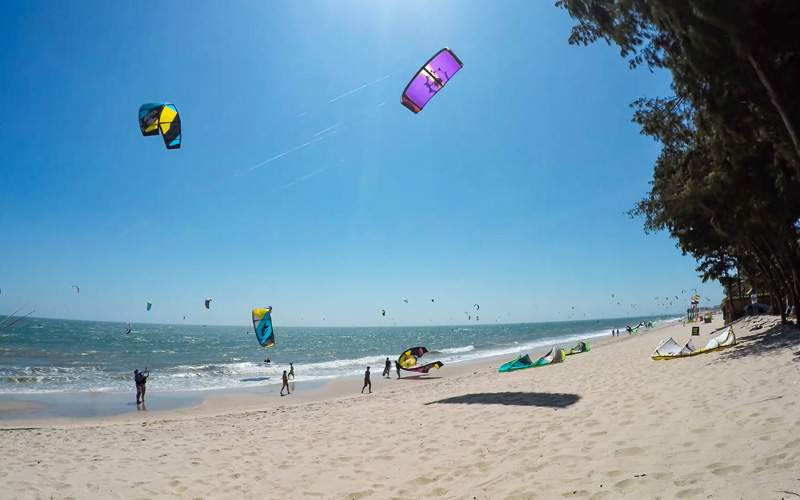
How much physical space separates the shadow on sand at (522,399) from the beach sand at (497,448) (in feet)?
0.15

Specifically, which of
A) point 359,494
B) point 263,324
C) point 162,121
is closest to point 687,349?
point 359,494

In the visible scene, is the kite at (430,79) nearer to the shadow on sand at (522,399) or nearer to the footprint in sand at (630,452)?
the shadow on sand at (522,399)

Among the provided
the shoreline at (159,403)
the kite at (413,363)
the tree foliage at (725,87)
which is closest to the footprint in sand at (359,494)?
the tree foliage at (725,87)

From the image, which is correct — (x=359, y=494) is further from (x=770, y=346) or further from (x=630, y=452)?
(x=770, y=346)

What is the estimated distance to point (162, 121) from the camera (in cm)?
1055

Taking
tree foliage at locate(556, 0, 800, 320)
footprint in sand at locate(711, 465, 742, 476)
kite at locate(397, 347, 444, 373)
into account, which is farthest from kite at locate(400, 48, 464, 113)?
kite at locate(397, 347, 444, 373)

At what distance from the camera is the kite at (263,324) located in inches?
621

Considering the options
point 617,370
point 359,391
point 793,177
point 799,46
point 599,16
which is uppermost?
point 599,16

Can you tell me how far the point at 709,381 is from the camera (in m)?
8.12

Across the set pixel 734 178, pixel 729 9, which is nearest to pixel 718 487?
pixel 729 9

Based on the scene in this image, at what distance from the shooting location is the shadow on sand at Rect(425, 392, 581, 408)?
8414 mm

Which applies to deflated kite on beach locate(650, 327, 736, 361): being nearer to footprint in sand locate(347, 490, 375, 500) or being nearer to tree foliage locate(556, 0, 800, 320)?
tree foliage locate(556, 0, 800, 320)

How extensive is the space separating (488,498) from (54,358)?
142 feet

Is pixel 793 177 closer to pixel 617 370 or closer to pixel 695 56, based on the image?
pixel 695 56
